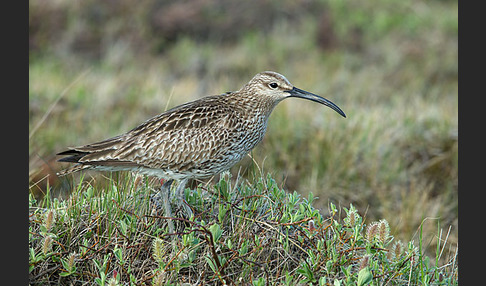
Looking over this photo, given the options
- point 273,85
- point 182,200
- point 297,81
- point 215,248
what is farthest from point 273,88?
point 297,81

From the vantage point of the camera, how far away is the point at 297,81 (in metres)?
13.7

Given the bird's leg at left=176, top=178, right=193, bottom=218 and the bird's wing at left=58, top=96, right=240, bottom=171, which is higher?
the bird's wing at left=58, top=96, right=240, bottom=171

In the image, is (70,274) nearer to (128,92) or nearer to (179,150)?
(179,150)

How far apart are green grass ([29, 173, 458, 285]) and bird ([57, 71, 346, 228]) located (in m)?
0.36

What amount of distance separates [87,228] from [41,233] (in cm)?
36

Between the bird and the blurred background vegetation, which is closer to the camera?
the bird

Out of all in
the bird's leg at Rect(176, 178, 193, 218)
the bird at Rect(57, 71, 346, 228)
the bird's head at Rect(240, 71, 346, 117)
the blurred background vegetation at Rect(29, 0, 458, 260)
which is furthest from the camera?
the blurred background vegetation at Rect(29, 0, 458, 260)

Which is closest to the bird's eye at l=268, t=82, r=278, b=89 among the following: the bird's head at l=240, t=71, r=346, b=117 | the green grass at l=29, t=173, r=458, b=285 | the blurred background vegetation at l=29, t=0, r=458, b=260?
the bird's head at l=240, t=71, r=346, b=117

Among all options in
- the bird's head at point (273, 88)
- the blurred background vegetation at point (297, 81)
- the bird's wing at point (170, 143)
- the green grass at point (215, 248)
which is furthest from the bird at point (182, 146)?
the blurred background vegetation at point (297, 81)

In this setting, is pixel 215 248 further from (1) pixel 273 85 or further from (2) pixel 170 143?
(1) pixel 273 85

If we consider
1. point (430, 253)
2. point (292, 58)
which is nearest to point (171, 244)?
point (430, 253)

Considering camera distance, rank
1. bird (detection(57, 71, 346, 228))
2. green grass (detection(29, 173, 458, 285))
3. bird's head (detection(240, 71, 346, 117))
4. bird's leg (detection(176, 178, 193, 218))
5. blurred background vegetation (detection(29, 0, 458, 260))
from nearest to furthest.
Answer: green grass (detection(29, 173, 458, 285)), bird's leg (detection(176, 178, 193, 218)), bird (detection(57, 71, 346, 228)), bird's head (detection(240, 71, 346, 117)), blurred background vegetation (detection(29, 0, 458, 260))

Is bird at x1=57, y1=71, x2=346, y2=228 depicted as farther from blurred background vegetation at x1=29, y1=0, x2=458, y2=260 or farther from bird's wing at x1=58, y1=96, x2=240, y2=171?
blurred background vegetation at x1=29, y1=0, x2=458, y2=260

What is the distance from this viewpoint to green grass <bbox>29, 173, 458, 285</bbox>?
457cm
